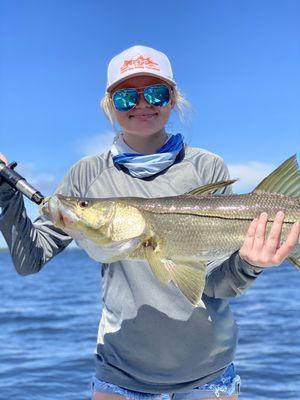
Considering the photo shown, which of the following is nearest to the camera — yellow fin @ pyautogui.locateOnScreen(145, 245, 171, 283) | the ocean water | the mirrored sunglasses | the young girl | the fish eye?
yellow fin @ pyautogui.locateOnScreen(145, 245, 171, 283)

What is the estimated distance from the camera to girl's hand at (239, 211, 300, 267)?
11.6ft

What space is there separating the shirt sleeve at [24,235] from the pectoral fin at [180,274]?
28.3 inches

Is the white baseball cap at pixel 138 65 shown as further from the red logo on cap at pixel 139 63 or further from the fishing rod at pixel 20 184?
the fishing rod at pixel 20 184

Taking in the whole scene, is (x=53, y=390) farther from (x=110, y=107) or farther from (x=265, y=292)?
(x=265, y=292)

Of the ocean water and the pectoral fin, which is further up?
the pectoral fin

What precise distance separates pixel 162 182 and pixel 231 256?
701mm

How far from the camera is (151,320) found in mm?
3791

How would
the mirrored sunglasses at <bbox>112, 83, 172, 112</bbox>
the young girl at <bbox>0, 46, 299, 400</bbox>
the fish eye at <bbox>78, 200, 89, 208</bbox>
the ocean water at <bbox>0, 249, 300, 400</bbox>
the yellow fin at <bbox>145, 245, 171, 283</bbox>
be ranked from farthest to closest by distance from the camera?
the ocean water at <bbox>0, 249, 300, 400</bbox>
the mirrored sunglasses at <bbox>112, 83, 172, 112</bbox>
the young girl at <bbox>0, 46, 299, 400</bbox>
the fish eye at <bbox>78, 200, 89, 208</bbox>
the yellow fin at <bbox>145, 245, 171, 283</bbox>

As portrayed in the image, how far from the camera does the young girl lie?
375 centimetres

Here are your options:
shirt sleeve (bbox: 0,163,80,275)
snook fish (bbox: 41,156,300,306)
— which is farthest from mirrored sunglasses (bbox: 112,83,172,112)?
shirt sleeve (bbox: 0,163,80,275)

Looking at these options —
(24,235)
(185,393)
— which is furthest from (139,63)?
(185,393)

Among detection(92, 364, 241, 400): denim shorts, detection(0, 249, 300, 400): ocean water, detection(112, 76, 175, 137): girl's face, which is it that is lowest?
detection(0, 249, 300, 400): ocean water

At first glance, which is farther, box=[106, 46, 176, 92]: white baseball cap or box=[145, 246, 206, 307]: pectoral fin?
box=[106, 46, 176, 92]: white baseball cap

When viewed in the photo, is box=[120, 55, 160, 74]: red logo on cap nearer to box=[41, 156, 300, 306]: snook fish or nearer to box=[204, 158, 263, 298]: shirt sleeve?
box=[41, 156, 300, 306]: snook fish
